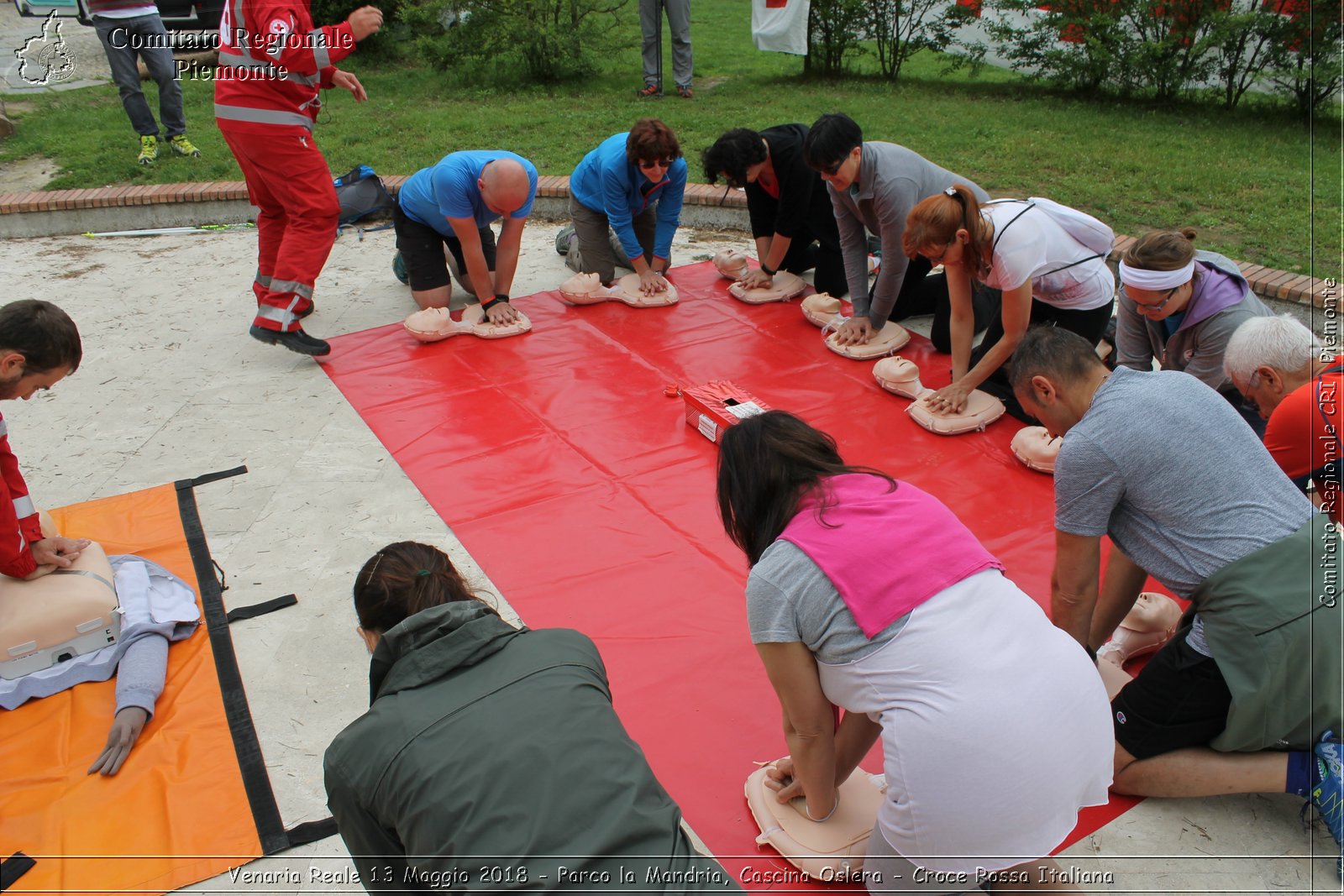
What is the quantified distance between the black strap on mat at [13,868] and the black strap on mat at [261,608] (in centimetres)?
86

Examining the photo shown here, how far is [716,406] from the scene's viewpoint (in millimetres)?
3793

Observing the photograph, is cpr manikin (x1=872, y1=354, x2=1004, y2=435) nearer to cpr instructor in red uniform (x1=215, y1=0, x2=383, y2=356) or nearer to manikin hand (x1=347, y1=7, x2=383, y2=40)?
cpr instructor in red uniform (x1=215, y1=0, x2=383, y2=356)

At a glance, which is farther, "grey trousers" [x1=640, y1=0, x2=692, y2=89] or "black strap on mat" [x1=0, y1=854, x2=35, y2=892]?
"grey trousers" [x1=640, y1=0, x2=692, y2=89]

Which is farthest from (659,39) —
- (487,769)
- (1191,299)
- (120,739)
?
(487,769)

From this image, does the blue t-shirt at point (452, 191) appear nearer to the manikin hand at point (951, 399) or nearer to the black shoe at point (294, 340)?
the black shoe at point (294, 340)

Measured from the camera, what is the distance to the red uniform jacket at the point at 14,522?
8.26 feet

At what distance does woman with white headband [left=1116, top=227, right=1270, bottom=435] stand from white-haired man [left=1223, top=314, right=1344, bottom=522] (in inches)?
15.7

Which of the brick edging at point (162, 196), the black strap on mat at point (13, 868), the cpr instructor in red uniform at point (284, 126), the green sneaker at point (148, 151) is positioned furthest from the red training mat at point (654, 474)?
the green sneaker at point (148, 151)

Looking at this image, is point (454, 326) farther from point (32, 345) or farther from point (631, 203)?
point (32, 345)

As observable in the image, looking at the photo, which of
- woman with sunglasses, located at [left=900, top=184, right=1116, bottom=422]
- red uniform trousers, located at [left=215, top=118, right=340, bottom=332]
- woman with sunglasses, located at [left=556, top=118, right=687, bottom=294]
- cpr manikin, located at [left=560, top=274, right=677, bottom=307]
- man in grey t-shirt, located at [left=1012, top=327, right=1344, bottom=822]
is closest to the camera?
man in grey t-shirt, located at [left=1012, top=327, right=1344, bottom=822]

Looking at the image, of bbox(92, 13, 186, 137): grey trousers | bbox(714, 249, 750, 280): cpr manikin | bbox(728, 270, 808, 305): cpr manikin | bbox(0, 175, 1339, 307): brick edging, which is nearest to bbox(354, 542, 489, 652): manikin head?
bbox(728, 270, 808, 305): cpr manikin

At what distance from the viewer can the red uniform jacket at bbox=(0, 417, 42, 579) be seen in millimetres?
2518

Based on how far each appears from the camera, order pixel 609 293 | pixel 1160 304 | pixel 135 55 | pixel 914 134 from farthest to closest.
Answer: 1. pixel 914 134
2. pixel 135 55
3. pixel 609 293
4. pixel 1160 304

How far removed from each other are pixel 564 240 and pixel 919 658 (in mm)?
4554
